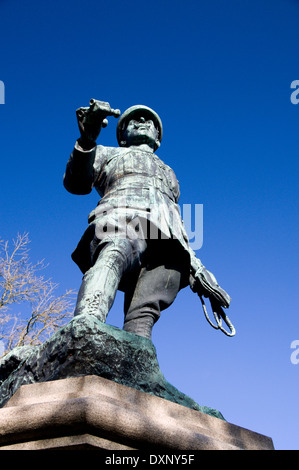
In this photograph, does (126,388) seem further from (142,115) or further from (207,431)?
(142,115)

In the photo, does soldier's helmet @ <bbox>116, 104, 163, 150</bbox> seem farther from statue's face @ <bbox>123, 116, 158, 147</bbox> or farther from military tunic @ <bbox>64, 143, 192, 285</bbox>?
military tunic @ <bbox>64, 143, 192, 285</bbox>

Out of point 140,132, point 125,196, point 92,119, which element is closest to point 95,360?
point 125,196

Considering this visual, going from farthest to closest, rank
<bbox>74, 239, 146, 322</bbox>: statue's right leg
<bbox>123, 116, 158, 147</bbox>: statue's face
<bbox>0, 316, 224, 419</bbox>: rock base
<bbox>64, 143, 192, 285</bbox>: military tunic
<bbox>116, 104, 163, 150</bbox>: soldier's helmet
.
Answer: <bbox>116, 104, 163, 150</bbox>: soldier's helmet → <bbox>123, 116, 158, 147</bbox>: statue's face → <bbox>64, 143, 192, 285</bbox>: military tunic → <bbox>74, 239, 146, 322</bbox>: statue's right leg → <bbox>0, 316, 224, 419</bbox>: rock base

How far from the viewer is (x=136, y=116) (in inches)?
198

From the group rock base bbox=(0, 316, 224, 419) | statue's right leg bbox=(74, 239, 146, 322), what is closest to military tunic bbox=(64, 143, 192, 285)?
statue's right leg bbox=(74, 239, 146, 322)

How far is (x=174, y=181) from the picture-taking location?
15.1 ft

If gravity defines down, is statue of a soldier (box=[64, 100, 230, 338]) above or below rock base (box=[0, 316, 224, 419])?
above

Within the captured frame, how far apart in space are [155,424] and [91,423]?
1.01ft

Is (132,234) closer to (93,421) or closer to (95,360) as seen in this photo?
(95,360)

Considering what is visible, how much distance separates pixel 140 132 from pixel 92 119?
127 cm

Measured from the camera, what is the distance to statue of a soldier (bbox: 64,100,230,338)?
3.36m

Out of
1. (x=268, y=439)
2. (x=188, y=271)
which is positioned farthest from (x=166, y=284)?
(x=268, y=439)

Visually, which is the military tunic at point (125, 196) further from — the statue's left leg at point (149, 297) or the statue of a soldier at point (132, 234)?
the statue's left leg at point (149, 297)
